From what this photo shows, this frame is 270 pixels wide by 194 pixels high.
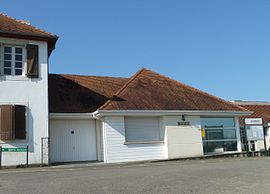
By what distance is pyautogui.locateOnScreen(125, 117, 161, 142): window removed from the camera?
19.8 meters

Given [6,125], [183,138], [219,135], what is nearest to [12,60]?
[6,125]

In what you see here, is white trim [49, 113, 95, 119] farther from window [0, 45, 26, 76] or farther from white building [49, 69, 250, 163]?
Answer: window [0, 45, 26, 76]

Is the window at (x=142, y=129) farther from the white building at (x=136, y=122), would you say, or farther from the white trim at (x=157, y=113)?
the white trim at (x=157, y=113)

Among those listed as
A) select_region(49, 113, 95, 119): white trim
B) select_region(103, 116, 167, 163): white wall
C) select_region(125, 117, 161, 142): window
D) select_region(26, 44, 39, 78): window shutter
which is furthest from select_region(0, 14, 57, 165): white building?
select_region(125, 117, 161, 142): window

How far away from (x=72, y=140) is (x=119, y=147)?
2739 mm

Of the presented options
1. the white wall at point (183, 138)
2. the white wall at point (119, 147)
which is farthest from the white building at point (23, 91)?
the white wall at point (183, 138)

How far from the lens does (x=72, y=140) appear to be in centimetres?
1972

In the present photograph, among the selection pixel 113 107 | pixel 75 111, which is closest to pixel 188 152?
pixel 113 107

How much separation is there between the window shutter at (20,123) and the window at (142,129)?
222 inches

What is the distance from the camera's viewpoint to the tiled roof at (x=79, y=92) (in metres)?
20.0

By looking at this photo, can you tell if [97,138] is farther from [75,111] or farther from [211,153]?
[211,153]

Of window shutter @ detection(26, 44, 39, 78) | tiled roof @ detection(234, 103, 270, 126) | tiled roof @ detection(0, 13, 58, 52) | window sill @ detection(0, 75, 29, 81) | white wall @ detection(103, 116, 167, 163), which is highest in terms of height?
tiled roof @ detection(0, 13, 58, 52)

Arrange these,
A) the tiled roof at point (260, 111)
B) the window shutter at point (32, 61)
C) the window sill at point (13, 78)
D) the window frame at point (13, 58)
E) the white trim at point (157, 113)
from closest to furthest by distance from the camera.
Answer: the window sill at point (13, 78) → the window frame at point (13, 58) → the window shutter at point (32, 61) → the white trim at point (157, 113) → the tiled roof at point (260, 111)

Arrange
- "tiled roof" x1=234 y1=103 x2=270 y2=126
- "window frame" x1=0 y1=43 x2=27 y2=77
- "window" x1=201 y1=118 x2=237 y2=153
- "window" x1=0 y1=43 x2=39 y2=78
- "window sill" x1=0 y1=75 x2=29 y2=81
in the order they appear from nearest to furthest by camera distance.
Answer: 1. "window sill" x1=0 y1=75 x2=29 y2=81
2. "window frame" x1=0 y1=43 x2=27 y2=77
3. "window" x1=0 y1=43 x2=39 y2=78
4. "window" x1=201 y1=118 x2=237 y2=153
5. "tiled roof" x1=234 y1=103 x2=270 y2=126
